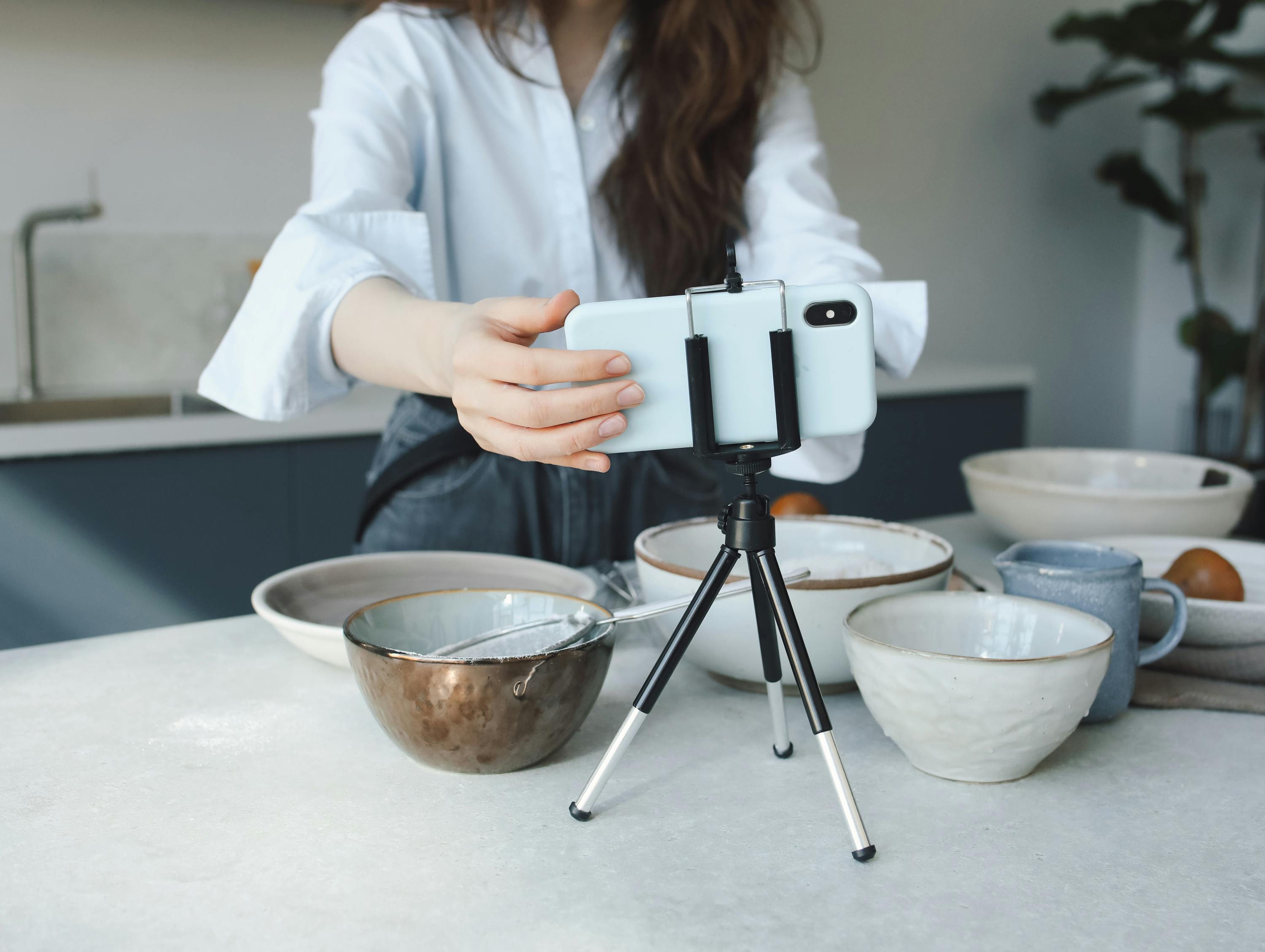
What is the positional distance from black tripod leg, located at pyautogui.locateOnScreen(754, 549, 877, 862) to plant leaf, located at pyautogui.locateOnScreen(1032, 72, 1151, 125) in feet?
10.1

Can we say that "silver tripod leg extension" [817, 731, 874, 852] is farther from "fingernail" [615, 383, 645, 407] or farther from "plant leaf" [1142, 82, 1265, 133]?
"plant leaf" [1142, 82, 1265, 133]

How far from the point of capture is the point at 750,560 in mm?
536

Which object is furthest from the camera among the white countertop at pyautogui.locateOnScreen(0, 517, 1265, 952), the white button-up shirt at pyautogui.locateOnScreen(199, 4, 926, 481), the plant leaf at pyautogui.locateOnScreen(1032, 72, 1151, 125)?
the plant leaf at pyautogui.locateOnScreen(1032, 72, 1151, 125)

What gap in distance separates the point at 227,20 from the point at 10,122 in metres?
A: 0.50

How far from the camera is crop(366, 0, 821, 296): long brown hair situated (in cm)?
116

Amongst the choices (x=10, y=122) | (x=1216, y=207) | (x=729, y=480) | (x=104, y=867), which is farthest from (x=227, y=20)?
(x=1216, y=207)

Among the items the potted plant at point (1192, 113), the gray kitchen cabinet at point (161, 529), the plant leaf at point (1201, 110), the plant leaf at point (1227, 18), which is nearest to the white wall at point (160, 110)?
the gray kitchen cabinet at point (161, 529)

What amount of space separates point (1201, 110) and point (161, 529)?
302cm

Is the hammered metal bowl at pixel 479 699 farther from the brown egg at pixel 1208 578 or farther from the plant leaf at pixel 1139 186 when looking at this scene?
the plant leaf at pixel 1139 186

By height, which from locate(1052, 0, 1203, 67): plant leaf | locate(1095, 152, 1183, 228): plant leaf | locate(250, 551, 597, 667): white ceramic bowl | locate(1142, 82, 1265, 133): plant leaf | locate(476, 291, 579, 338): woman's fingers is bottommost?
locate(250, 551, 597, 667): white ceramic bowl

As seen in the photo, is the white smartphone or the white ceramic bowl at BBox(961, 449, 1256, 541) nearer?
the white smartphone

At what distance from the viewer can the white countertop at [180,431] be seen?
5.31 feet

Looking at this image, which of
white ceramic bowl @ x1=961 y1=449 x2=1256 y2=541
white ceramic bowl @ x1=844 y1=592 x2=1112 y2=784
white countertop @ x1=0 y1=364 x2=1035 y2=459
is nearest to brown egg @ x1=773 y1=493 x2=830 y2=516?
→ white ceramic bowl @ x1=961 y1=449 x2=1256 y2=541

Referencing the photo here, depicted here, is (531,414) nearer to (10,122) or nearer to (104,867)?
(104,867)
